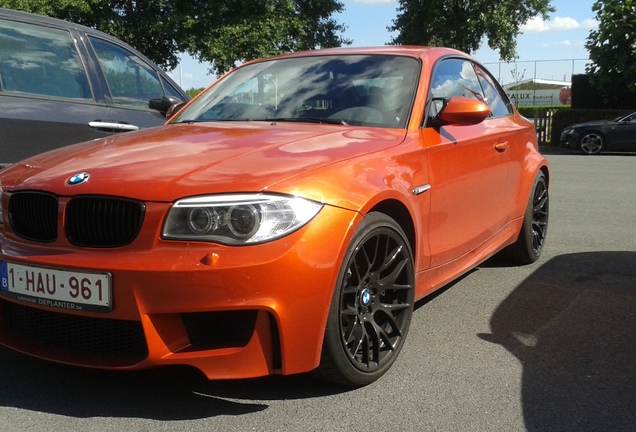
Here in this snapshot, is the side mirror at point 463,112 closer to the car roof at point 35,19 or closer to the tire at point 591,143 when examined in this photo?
the car roof at point 35,19

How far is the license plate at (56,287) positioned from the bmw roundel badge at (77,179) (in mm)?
357

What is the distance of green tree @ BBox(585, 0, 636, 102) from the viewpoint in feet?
72.8

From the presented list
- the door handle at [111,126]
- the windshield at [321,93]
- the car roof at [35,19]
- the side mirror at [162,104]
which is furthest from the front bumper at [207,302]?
the car roof at [35,19]

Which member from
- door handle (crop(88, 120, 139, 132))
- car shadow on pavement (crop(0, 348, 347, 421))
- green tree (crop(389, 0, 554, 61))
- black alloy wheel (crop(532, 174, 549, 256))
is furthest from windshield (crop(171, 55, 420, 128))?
green tree (crop(389, 0, 554, 61))

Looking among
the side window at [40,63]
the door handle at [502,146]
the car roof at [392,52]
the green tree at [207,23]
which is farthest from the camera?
the green tree at [207,23]

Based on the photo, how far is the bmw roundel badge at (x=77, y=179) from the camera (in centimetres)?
305

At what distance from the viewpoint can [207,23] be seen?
92.8ft

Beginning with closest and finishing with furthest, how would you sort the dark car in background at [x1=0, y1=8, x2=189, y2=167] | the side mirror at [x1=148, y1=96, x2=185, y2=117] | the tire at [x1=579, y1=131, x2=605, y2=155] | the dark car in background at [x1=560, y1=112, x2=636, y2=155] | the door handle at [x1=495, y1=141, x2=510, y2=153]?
the door handle at [x1=495, y1=141, x2=510, y2=153]
the dark car in background at [x1=0, y1=8, x2=189, y2=167]
the side mirror at [x1=148, y1=96, x2=185, y2=117]
the dark car in background at [x1=560, y1=112, x2=636, y2=155]
the tire at [x1=579, y1=131, x2=605, y2=155]

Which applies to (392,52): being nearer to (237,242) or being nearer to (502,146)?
(502,146)

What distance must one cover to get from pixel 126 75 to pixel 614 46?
2011 centimetres

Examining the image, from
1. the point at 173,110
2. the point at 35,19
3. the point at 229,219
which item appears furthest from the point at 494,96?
the point at 35,19

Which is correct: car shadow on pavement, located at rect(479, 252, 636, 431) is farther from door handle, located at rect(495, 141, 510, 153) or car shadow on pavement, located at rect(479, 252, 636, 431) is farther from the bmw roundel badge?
the bmw roundel badge

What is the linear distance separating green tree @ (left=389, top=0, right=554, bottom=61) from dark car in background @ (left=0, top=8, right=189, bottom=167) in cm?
2665

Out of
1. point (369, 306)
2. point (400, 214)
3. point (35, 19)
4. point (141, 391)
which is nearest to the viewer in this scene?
point (141, 391)
